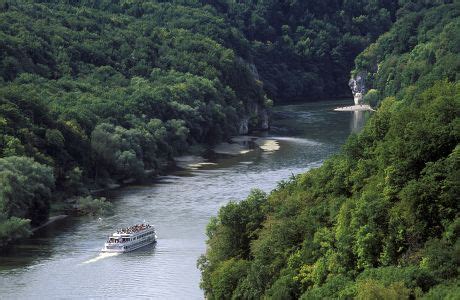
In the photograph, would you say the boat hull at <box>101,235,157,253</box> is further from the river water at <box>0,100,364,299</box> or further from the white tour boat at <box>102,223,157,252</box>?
the river water at <box>0,100,364,299</box>

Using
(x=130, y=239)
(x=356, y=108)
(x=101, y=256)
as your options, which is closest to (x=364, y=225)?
(x=101, y=256)

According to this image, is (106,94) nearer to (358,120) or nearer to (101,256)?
(358,120)

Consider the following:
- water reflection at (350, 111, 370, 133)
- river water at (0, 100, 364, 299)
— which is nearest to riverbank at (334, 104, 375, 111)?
water reflection at (350, 111, 370, 133)

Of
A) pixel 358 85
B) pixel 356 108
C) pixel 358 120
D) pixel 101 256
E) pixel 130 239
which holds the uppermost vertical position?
pixel 358 85

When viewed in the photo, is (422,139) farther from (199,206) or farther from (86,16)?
(86,16)

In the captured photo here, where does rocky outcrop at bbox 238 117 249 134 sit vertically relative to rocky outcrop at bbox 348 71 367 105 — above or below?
below

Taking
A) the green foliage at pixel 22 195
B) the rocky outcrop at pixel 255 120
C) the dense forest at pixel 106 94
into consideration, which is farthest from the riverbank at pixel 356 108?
the green foliage at pixel 22 195

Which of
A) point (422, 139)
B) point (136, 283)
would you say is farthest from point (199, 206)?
point (422, 139)
